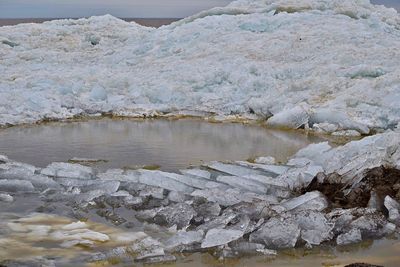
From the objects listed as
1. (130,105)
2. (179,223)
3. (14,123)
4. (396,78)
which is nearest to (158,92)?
(130,105)

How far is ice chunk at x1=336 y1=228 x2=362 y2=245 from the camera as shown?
4242mm

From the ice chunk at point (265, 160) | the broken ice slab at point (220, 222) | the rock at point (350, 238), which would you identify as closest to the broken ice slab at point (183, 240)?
the broken ice slab at point (220, 222)

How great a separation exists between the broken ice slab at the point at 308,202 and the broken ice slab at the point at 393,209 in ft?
1.50

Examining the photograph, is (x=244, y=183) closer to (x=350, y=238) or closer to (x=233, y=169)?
(x=233, y=169)

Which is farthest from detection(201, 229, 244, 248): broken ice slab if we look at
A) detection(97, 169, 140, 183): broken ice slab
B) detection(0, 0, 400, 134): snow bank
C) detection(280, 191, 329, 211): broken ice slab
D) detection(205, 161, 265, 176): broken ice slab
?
detection(0, 0, 400, 134): snow bank

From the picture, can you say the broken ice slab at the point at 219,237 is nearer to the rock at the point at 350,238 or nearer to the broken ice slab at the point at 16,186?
the rock at the point at 350,238

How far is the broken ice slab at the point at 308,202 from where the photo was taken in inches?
192

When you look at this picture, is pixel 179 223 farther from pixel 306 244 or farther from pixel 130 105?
pixel 130 105

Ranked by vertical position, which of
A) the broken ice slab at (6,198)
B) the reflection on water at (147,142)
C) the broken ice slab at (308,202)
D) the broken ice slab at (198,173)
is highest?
the broken ice slab at (308,202)

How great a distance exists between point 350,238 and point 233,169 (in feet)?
6.68

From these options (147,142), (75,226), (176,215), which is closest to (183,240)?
(176,215)

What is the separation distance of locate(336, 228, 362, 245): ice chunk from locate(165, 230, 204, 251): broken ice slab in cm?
93

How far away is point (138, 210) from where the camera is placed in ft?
16.5

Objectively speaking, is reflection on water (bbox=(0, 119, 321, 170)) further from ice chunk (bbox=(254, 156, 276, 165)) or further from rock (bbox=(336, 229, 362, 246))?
rock (bbox=(336, 229, 362, 246))
